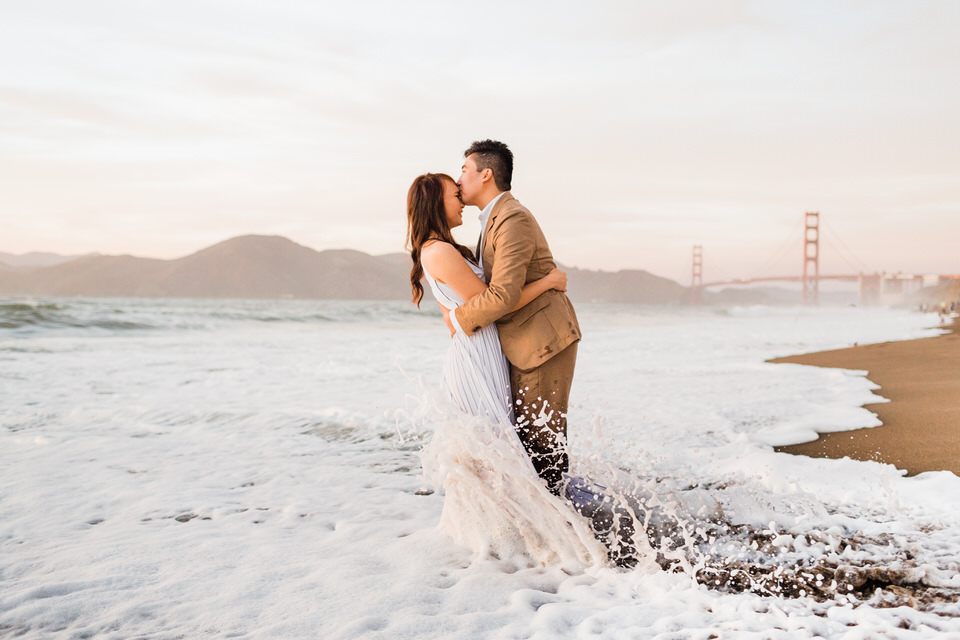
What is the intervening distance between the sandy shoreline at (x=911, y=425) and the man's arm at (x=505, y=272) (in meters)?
2.39

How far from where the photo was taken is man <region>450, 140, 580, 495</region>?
2123mm

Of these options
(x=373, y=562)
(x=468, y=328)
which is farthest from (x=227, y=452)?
(x=468, y=328)

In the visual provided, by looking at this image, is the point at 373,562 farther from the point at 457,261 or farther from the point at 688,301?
the point at 688,301

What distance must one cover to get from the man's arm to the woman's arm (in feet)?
0.19

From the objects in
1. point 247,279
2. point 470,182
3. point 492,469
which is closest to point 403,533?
point 492,469

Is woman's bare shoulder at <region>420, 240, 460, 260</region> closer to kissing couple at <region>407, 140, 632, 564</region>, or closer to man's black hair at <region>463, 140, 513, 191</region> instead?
kissing couple at <region>407, 140, 632, 564</region>

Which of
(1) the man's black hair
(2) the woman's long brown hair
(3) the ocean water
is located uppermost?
(1) the man's black hair

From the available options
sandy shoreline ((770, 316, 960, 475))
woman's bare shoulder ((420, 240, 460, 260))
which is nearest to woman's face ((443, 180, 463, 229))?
woman's bare shoulder ((420, 240, 460, 260))

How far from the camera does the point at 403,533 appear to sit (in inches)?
105

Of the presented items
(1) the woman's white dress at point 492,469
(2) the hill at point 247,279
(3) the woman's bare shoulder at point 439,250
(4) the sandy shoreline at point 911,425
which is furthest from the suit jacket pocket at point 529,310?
(2) the hill at point 247,279

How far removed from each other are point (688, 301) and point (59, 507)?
8565cm

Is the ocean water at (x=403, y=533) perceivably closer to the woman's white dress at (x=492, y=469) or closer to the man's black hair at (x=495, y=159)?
the woman's white dress at (x=492, y=469)

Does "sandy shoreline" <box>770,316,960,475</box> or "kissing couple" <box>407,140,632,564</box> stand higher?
"kissing couple" <box>407,140,632,564</box>

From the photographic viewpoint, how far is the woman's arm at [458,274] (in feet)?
7.22
